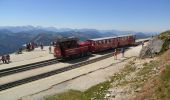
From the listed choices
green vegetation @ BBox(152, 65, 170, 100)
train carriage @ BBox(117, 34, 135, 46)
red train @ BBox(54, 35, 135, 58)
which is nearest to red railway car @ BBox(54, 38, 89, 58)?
red train @ BBox(54, 35, 135, 58)

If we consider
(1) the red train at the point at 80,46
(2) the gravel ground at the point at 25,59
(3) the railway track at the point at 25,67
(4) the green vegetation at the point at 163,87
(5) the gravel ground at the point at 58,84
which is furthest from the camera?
(1) the red train at the point at 80,46

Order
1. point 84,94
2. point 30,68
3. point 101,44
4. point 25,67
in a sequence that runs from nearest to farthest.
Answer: point 84,94 → point 25,67 → point 30,68 → point 101,44

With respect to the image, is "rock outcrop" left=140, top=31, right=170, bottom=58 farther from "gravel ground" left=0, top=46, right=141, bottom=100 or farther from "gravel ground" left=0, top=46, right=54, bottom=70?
"gravel ground" left=0, top=46, right=54, bottom=70

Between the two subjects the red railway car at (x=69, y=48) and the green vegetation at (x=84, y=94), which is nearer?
the green vegetation at (x=84, y=94)

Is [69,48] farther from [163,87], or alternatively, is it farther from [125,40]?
[163,87]

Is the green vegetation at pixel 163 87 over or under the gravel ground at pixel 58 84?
over

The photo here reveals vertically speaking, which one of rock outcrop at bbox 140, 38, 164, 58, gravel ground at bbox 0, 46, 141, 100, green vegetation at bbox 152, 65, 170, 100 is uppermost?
rock outcrop at bbox 140, 38, 164, 58

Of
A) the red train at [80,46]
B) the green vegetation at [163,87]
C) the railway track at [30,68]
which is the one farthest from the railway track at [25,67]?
the green vegetation at [163,87]

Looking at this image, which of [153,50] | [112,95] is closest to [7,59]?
→ [153,50]

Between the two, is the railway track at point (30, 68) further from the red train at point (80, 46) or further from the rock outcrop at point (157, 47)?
the rock outcrop at point (157, 47)

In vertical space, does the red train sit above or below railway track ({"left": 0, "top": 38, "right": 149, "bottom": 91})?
above

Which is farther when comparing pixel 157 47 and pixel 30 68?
pixel 30 68

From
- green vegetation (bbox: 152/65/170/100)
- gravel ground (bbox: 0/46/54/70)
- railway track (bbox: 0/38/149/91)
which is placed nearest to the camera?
Answer: green vegetation (bbox: 152/65/170/100)

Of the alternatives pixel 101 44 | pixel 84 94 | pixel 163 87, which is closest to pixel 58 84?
pixel 84 94
